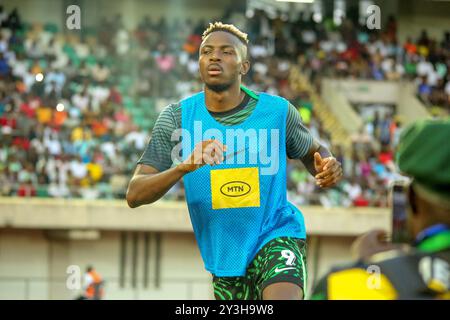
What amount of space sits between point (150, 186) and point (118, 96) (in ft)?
51.7

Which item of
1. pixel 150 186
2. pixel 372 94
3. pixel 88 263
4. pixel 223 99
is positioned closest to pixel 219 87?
pixel 223 99

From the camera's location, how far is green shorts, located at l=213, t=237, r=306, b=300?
6.85 m

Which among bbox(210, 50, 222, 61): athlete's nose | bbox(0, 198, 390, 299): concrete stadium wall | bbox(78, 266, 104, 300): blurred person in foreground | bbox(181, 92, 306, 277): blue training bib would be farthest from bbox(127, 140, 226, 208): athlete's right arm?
bbox(0, 198, 390, 299): concrete stadium wall

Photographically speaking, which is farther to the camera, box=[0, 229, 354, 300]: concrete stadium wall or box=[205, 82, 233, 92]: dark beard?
box=[0, 229, 354, 300]: concrete stadium wall

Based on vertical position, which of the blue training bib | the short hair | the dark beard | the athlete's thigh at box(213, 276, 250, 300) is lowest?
the athlete's thigh at box(213, 276, 250, 300)

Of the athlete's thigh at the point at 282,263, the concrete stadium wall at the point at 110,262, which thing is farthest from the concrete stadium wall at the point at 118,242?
the athlete's thigh at the point at 282,263

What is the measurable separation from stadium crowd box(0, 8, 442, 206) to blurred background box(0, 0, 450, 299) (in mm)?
27

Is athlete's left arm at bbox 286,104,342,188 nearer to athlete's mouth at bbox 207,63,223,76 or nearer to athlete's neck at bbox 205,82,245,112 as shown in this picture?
athlete's neck at bbox 205,82,245,112

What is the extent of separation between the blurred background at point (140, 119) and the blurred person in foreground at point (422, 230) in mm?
16356

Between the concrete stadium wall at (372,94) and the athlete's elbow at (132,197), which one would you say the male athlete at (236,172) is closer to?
the athlete's elbow at (132,197)

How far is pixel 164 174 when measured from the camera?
6.77 meters

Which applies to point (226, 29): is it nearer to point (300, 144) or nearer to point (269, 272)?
point (300, 144)

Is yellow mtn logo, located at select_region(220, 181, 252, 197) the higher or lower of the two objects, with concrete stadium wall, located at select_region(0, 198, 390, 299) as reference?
higher

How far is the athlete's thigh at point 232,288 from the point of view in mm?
7141
